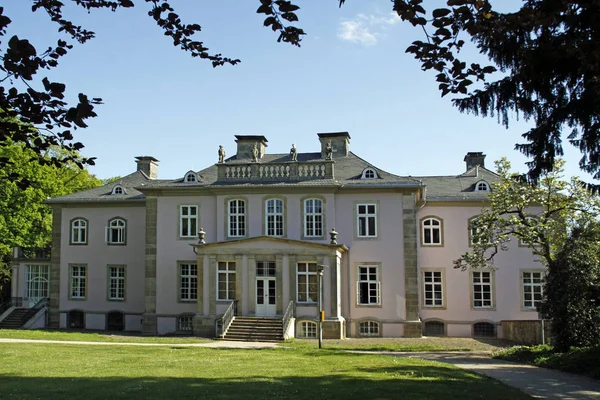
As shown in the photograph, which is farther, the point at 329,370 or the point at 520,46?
the point at 329,370

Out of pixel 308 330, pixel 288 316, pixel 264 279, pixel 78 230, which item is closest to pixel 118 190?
pixel 78 230

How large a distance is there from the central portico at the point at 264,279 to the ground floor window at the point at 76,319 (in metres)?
8.64

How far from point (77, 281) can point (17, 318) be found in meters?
3.86

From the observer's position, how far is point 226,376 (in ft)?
44.7

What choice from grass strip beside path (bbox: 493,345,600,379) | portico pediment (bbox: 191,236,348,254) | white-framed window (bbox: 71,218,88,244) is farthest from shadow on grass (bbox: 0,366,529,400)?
white-framed window (bbox: 71,218,88,244)

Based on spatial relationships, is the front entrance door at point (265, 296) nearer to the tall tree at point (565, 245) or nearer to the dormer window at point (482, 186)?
the tall tree at point (565, 245)

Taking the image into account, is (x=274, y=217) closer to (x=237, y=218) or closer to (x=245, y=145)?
(x=237, y=218)

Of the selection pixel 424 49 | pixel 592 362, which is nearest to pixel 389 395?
pixel 424 49

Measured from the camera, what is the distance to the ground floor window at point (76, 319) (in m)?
33.2

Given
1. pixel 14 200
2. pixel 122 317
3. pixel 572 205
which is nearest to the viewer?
pixel 572 205

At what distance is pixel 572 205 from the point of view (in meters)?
22.7

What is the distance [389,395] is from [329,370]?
13.3 ft

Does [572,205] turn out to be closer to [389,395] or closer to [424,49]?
[389,395]

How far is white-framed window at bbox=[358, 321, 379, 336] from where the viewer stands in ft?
95.2
